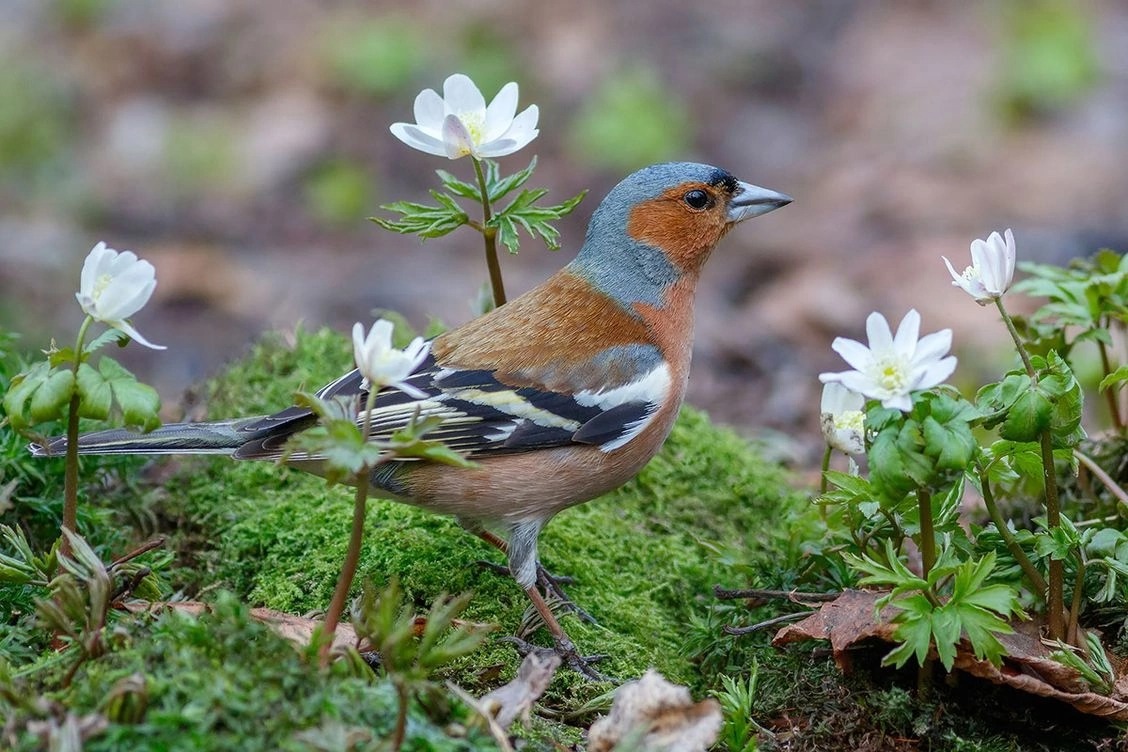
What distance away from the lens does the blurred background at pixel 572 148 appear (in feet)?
26.6

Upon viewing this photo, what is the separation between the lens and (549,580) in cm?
418

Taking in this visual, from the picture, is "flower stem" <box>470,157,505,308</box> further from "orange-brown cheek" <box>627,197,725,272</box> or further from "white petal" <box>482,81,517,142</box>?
"orange-brown cheek" <box>627,197,725,272</box>

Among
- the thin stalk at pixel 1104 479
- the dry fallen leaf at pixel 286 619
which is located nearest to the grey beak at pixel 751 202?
the thin stalk at pixel 1104 479

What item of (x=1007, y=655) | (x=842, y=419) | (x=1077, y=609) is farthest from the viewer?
(x=842, y=419)

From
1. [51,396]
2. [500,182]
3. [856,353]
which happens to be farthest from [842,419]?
[51,396]

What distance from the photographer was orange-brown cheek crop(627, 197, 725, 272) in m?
4.56

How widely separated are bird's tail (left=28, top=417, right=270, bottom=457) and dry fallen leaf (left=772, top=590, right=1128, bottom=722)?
1775 mm

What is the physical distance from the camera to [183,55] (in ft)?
36.1

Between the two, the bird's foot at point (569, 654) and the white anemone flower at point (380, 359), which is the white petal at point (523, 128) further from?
the bird's foot at point (569, 654)

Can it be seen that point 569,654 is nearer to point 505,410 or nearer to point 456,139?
point 505,410

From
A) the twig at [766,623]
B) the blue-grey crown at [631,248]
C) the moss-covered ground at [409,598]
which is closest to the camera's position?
the moss-covered ground at [409,598]

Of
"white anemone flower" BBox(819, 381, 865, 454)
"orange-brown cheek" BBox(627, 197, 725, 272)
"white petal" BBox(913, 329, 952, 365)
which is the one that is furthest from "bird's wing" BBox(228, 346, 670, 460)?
"white petal" BBox(913, 329, 952, 365)

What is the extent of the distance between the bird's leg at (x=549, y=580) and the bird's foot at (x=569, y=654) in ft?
0.90

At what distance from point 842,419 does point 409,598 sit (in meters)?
1.46
